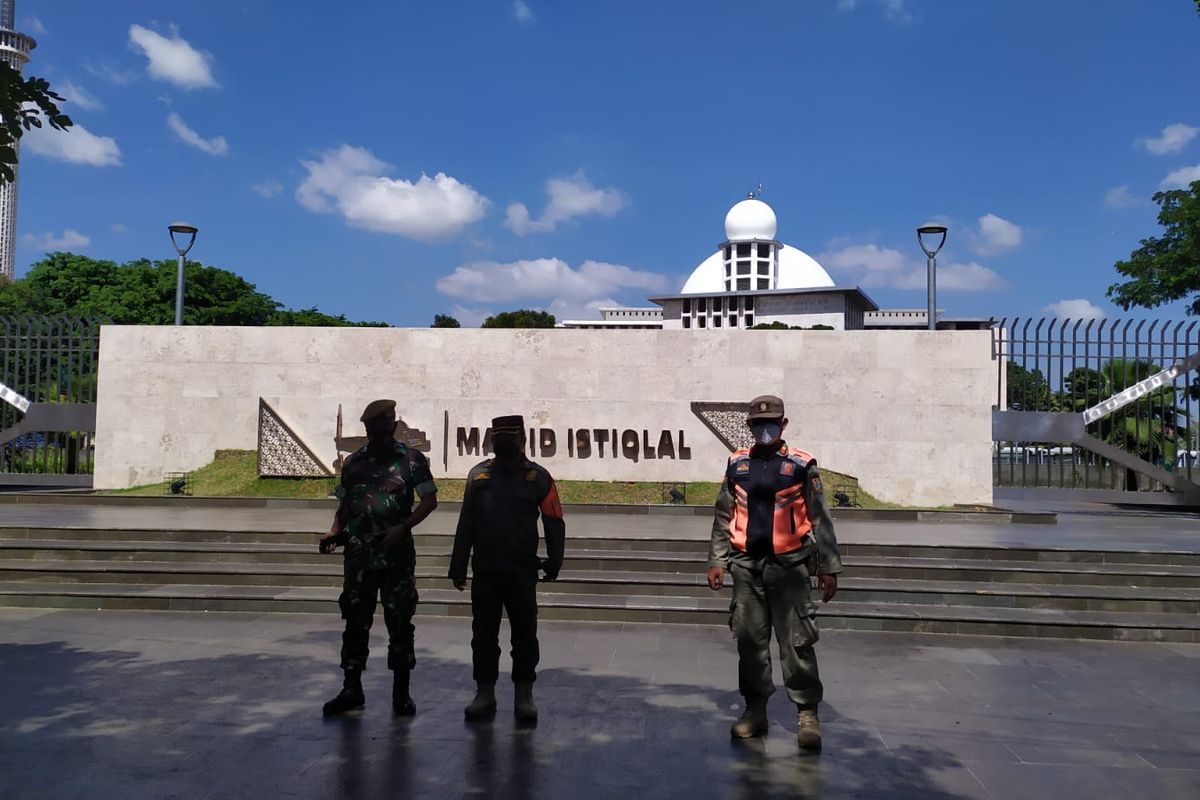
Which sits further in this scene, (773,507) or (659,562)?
(659,562)

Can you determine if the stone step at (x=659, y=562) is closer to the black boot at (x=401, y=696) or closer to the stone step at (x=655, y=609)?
the stone step at (x=655, y=609)

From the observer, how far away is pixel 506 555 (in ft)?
15.5

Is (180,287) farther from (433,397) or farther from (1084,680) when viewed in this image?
(1084,680)

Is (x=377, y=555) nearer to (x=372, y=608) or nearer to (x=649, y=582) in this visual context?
(x=372, y=608)

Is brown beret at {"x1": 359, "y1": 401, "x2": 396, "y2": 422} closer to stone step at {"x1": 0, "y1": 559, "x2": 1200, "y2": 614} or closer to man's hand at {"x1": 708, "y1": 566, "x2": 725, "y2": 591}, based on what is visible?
man's hand at {"x1": 708, "y1": 566, "x2": 725, "y2": 591}

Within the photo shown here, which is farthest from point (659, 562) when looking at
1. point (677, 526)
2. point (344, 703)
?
point (344, 703)

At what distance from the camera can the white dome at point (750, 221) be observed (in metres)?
88.8

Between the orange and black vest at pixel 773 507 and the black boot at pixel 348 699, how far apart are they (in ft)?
7.52

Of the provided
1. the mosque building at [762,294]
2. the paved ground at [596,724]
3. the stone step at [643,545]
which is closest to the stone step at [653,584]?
the stone step at [643,545]

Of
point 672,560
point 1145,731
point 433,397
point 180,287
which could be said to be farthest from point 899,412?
point 180,287

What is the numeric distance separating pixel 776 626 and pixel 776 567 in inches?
12.8

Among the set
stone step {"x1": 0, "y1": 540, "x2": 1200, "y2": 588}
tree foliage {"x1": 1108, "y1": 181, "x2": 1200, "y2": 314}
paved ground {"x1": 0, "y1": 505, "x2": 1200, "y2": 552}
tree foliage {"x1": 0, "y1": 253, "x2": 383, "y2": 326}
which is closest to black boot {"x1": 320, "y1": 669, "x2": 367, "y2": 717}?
stone step {"x1": 0, "y1": 540, "x2": 1200, "y2": 588}

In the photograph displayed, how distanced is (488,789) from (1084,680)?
14.0ft

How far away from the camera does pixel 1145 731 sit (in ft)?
15.6
